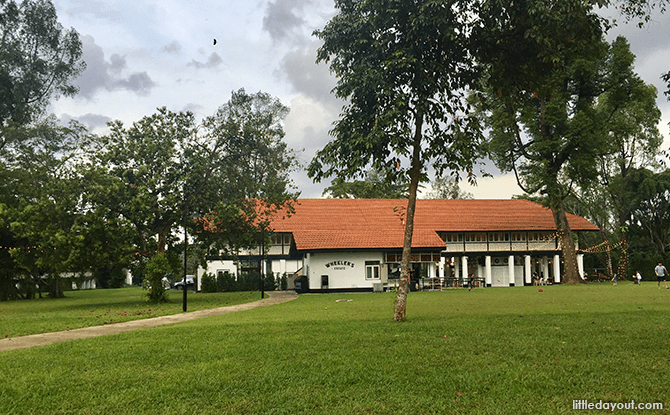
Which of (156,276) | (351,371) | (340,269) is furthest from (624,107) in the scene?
(351,371)

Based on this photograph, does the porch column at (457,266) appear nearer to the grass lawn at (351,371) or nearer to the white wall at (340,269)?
the white wall at (340,269)

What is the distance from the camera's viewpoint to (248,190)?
29844mm

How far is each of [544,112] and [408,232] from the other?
27924mm

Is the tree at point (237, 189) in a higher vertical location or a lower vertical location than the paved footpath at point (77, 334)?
higher

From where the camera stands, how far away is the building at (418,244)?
38469 millimetres

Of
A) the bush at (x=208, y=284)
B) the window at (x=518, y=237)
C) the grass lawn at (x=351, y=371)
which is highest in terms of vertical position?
the window at (x=518, y=237)

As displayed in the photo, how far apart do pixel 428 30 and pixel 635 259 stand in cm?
4462

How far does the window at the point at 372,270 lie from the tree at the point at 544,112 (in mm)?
12563

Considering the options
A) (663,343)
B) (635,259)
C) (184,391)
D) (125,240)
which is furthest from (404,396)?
(635,259)

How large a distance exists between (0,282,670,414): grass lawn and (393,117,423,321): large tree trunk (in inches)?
81.0

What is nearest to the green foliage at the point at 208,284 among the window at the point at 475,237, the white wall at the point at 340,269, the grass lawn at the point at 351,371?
the white wall at the point at 340,269

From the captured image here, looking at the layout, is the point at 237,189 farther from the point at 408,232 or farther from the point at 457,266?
the point at 457,266

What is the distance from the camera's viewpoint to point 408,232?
15016 millimetres

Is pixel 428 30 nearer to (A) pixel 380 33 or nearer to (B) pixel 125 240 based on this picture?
(A) pixel 380 33
